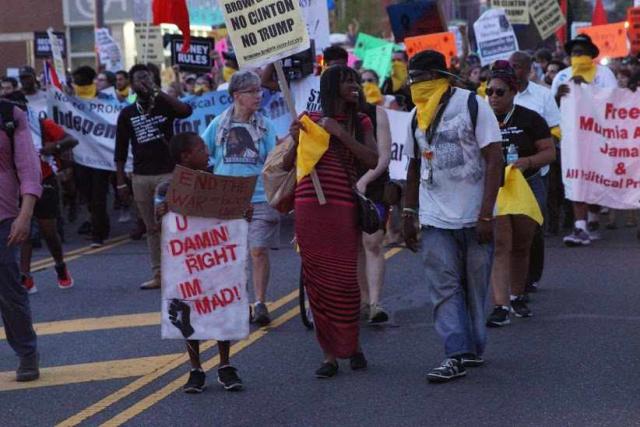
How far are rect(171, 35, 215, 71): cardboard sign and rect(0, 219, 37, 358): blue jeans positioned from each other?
42.0ft

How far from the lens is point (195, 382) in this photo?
312 inches

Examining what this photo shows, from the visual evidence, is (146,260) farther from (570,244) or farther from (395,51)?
(395,51)

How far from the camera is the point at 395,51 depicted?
78.1ft

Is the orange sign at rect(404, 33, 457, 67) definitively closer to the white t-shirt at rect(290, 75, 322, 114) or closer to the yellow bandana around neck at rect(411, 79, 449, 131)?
the white t-shirt at rect(290, 75, 322, 114)

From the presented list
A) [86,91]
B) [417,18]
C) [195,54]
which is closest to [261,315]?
[86,91]

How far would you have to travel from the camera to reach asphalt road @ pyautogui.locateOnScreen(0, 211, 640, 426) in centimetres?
729

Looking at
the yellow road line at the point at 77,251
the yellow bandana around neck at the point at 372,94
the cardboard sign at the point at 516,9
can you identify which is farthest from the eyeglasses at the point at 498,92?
the cardboard sign at the point at 516,9

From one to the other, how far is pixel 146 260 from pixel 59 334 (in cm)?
442

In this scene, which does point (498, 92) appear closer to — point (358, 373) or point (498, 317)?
point (498, 317)

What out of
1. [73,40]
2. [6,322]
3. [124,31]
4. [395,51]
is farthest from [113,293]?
[73,40]

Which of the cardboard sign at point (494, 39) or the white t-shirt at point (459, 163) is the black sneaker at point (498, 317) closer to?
the white t-shirt at point (459, 163)

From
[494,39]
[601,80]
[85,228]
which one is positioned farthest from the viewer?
[494,39]

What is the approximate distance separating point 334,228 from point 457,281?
78cm

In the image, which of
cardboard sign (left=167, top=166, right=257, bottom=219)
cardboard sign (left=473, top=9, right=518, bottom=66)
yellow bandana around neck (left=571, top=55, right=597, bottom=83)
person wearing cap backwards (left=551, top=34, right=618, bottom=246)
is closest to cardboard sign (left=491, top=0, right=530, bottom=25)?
cardboard sign (left=473, top=9, right=518, bottom=66)
